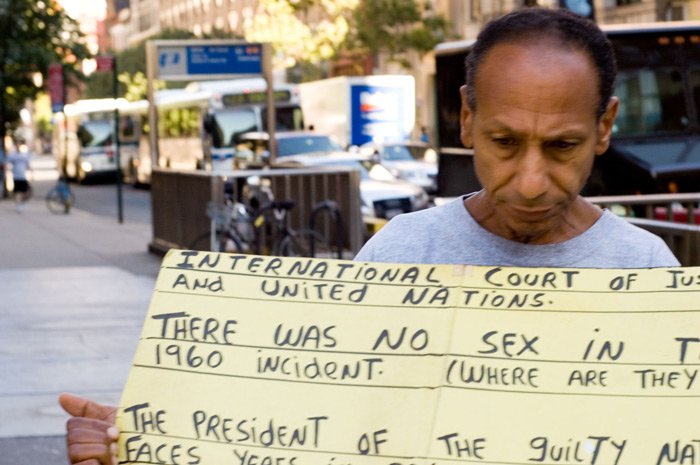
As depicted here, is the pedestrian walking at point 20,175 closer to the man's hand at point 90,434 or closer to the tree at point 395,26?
the tree at point 395,26

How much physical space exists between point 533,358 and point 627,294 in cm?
19

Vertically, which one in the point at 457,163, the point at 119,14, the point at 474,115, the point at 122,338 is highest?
the point at 119,14

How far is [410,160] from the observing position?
88.4 feet

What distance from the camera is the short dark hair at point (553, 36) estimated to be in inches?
76.0

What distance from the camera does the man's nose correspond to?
189 cm

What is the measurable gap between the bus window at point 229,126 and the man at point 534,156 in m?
29.4

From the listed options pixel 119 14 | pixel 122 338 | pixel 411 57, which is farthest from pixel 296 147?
pixel 119 14

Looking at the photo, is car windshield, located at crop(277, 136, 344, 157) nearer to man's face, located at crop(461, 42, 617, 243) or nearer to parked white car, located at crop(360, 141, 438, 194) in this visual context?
parked white car, located at crop(360, 141, 438, 194)

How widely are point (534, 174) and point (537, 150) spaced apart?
0.04m

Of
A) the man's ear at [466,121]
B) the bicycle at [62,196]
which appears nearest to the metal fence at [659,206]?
the man's ear at [466,121]

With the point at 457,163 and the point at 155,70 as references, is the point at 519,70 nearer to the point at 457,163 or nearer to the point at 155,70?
the point at 457,163

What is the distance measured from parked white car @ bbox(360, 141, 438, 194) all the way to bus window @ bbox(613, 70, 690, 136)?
39.2ft

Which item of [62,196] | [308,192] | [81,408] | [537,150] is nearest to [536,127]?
[537,150]

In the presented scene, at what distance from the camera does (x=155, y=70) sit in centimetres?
1647
